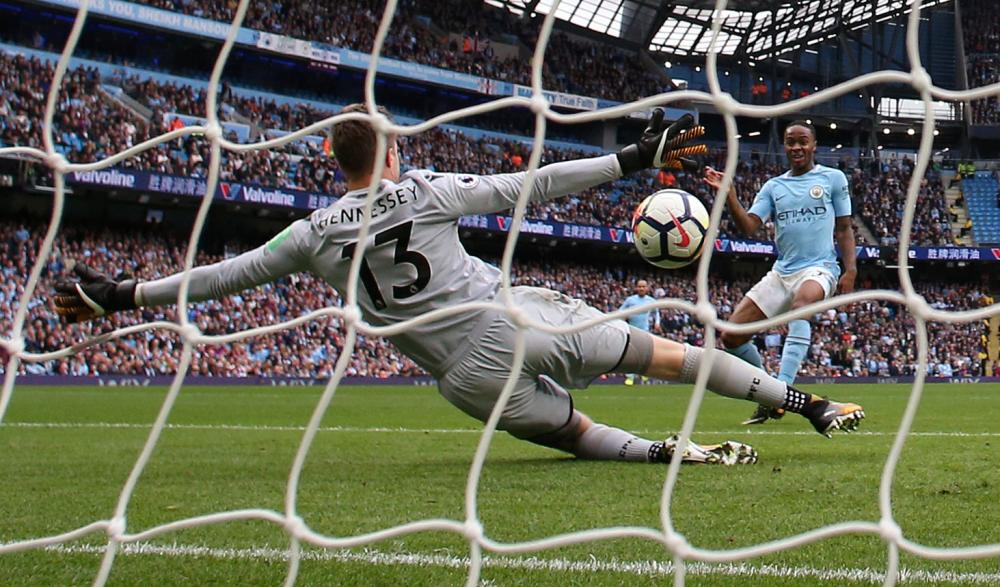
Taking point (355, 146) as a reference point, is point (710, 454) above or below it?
below

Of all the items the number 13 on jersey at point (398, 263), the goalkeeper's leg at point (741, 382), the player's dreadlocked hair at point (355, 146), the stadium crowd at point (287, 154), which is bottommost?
the stadium crowd at point (287, 154)

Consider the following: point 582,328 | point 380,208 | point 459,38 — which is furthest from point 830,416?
point 459,38

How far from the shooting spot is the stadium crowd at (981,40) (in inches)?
1618

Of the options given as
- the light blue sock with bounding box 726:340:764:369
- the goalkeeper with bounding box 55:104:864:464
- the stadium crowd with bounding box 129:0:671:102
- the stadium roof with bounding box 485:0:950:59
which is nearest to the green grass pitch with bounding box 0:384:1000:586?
the goalkeeper with bounding box 55:104:864:464

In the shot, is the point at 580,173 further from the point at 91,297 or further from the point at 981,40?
the point at 981,40

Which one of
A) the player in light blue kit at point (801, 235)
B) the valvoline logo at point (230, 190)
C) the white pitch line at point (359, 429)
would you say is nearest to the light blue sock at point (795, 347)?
the player in light blue kit at point (801, 235)

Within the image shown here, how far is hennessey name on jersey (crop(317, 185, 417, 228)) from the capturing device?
4047 millimetres

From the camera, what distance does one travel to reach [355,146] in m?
3.97

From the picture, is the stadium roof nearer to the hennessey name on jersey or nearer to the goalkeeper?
the goalkeeper

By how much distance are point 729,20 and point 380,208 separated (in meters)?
36.4

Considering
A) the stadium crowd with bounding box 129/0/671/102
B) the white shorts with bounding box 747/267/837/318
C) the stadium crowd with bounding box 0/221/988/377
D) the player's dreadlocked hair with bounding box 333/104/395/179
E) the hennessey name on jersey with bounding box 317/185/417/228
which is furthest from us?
the stadium crowd with bounding box 129/0/671/102

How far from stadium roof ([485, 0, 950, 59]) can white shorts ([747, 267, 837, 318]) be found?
95.9 ft

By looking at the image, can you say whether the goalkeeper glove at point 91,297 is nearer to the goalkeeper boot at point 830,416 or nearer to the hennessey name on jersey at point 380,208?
the hennessey name on jersey at point 380,208

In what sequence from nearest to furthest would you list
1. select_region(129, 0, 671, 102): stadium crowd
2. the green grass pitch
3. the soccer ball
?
the green grass pitch, the soccer ball, select_region(129, 0, 671, 102): stadium crowd
